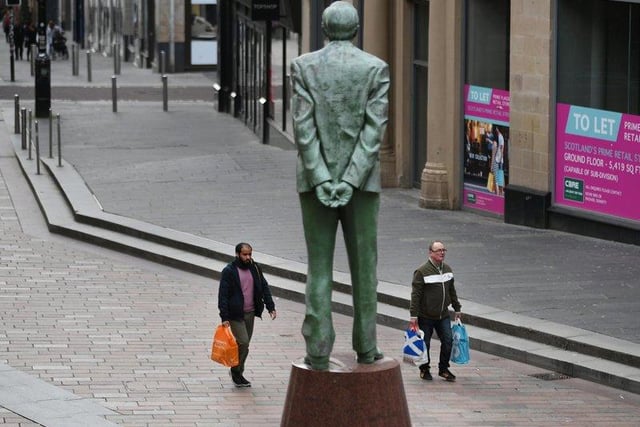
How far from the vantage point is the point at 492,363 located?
586 inches

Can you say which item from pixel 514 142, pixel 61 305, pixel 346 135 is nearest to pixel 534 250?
pixel 514 142

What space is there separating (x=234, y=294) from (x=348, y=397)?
349 centimetres

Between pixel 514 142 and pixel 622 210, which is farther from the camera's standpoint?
pixel 514 142

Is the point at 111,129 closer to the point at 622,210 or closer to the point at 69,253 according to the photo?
the point at 69,253

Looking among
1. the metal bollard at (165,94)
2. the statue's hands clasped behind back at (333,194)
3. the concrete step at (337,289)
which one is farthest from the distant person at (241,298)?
the metal bollard at (165,94)

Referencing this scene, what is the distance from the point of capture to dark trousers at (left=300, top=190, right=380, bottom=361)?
10.7m

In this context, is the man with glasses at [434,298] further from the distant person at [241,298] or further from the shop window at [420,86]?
the shop window at [420,86]

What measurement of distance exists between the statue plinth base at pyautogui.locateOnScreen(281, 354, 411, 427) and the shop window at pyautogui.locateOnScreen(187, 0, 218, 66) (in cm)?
4133

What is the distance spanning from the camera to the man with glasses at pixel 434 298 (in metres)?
13.9

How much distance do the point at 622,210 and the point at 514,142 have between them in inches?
93.5

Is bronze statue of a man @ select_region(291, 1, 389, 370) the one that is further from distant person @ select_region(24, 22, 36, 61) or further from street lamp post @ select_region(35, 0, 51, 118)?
distant person @ select_region(24, 22, 36, 61)

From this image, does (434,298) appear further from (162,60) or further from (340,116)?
(162,60)

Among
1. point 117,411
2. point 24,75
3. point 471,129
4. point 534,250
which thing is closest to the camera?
point 117,411

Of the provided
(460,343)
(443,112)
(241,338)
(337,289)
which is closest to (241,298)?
(241,338)
